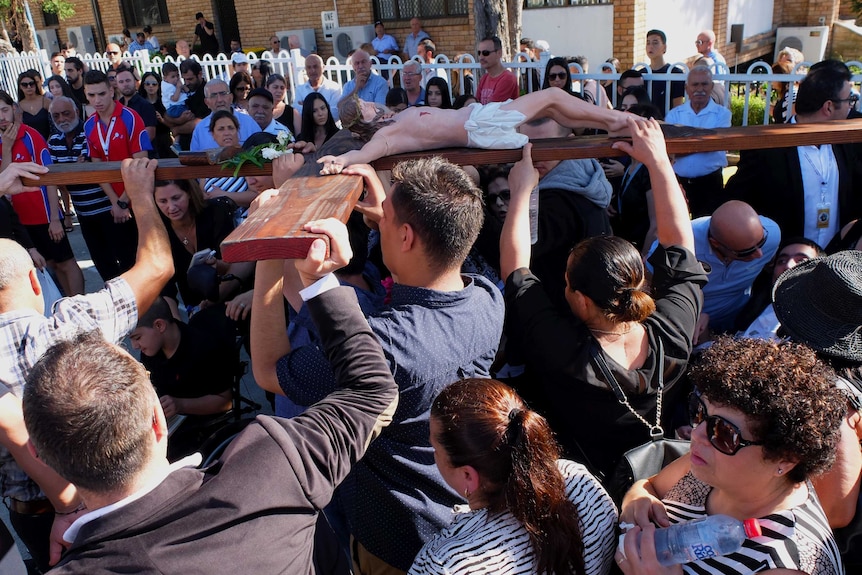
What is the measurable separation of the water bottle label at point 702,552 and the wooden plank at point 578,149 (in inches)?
62.9

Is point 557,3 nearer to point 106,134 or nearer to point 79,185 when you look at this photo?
point 106,134

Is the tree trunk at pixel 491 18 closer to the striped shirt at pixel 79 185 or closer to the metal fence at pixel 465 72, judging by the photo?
the metal fence at pixel 465 72

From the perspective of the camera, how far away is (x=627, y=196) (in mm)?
4309

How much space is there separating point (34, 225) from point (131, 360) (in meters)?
4.93

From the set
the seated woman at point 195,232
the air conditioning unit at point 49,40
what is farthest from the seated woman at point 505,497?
the air conditioning unit at point 49,40

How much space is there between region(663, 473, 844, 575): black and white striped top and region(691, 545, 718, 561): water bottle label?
0.02m

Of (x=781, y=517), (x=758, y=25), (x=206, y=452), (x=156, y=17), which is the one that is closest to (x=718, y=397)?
(x=781, y=517)

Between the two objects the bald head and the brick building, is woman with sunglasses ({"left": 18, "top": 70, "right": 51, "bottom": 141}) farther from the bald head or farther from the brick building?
the brick building

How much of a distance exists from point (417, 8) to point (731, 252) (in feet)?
41.4

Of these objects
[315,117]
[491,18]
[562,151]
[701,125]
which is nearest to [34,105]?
[315,117]

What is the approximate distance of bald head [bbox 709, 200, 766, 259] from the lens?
3.06 meters

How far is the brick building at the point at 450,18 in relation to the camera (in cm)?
1164

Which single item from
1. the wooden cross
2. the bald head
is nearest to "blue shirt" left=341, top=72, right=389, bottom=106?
the wooden cross

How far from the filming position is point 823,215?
3.67m
